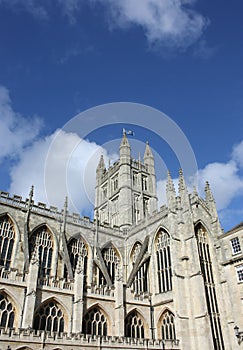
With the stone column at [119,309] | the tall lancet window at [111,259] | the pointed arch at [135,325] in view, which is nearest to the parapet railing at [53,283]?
the stone column at [119,309]

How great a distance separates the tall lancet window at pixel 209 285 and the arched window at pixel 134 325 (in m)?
6.00

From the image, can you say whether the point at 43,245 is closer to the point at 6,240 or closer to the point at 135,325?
the point at 6,240

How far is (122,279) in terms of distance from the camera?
85.9 ft

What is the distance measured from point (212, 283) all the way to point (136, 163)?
86.3 feet

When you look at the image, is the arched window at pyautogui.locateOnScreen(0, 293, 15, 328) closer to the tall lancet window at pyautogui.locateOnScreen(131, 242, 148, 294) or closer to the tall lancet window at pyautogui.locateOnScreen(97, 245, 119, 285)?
the tall lancet window at pyautogui.locateOnScreen(131, 242, 148, 294)

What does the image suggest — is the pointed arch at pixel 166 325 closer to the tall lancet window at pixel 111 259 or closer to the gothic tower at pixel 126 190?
the tall lancet window at pixel 111 259

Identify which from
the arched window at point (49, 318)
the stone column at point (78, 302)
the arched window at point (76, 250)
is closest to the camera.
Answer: the arched window at point (49, 318)

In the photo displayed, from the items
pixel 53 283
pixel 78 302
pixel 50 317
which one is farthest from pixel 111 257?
pixel 50 317

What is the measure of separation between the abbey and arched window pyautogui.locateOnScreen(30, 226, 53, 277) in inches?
3.8

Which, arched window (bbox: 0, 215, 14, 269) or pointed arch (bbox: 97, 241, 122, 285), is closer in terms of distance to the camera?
arched window (bbox: 0, 215, 14, 269)

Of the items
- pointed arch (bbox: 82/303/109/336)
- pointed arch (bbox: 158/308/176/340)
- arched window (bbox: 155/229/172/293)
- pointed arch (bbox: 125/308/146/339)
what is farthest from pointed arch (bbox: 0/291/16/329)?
arched window (bbox: 155/229/172/293)

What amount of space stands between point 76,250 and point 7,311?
10699mm

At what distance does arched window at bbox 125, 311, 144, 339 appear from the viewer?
25.4 meters

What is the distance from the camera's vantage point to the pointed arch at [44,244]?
27.7m
